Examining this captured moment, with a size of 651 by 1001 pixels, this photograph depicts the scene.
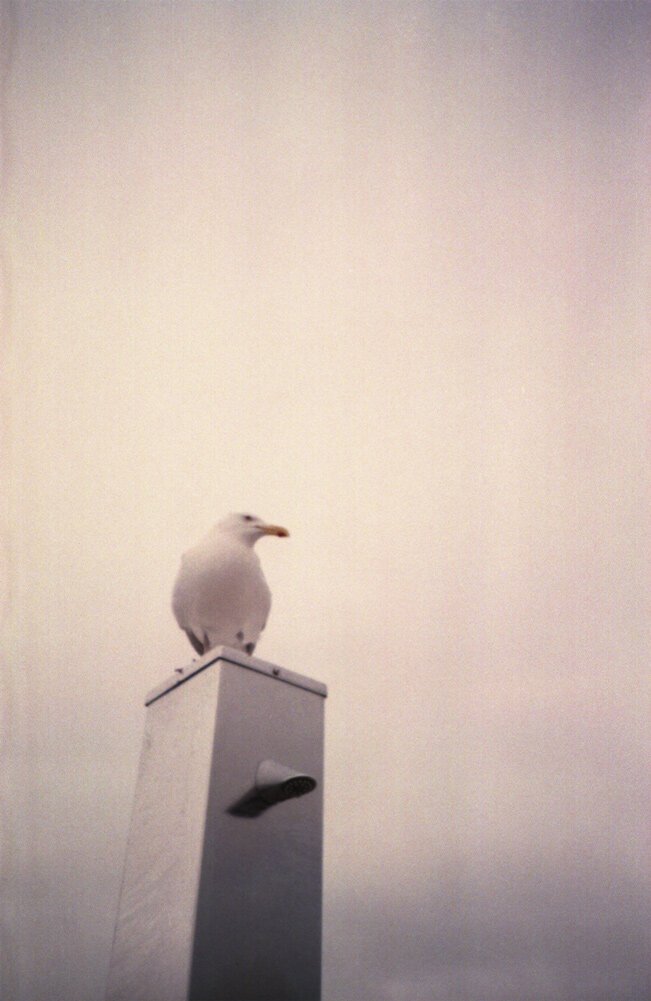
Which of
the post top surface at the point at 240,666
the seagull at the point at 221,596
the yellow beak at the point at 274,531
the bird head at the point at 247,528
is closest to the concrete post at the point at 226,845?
the post top surface at the point at 240,666

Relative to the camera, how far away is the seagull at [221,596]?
7.71m

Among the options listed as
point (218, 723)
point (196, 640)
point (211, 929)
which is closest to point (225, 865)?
point (211, 929)

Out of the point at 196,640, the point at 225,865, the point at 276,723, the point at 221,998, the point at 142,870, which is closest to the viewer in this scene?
the point at 221,998

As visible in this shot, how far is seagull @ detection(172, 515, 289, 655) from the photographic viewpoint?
25.3 ft

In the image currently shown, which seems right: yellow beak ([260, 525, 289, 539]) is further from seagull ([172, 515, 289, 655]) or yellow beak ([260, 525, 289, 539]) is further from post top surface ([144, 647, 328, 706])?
post top surface ([144, 647, 328, 706])

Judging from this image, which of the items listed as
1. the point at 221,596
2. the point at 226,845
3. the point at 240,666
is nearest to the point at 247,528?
the point at 221,596

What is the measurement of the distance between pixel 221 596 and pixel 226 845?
2416 mm

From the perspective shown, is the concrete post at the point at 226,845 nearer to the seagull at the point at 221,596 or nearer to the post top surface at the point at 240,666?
the post top surface at the point at 240,666

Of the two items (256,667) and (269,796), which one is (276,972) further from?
(256,667)

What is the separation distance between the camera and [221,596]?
7.70 metres

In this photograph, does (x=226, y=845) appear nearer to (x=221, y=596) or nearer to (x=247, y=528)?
(x=221, y=596)

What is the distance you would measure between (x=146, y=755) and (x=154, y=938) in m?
1.29

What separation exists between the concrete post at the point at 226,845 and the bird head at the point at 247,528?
1776 mm

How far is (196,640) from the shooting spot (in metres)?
7.84
